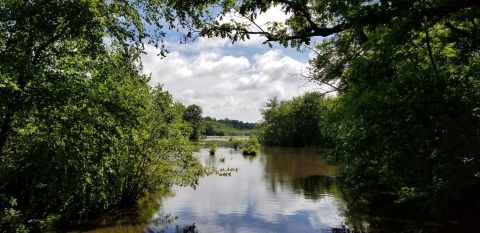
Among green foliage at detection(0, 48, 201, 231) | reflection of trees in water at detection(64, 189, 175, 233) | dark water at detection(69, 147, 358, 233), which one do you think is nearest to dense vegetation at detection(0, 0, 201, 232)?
green foliage at detection(0, 48, 201, 231)

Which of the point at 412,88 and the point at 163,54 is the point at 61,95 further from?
the point at 412,88

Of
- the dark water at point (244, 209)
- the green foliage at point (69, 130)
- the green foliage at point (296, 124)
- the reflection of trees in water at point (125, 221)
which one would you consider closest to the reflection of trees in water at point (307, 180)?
the dark water at point (244, 209)

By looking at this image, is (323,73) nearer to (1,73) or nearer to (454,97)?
(454,97)

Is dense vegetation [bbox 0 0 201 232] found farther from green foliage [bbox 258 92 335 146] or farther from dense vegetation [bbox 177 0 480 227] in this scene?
green foliage [bbox 258 92 335 146]

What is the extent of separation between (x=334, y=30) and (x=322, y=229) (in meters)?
11.2

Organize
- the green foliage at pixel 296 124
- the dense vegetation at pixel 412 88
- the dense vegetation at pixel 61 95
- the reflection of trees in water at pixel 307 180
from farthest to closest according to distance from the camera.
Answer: the green foliage at pixel 296 124
the reflection of trees in water at pixel 307 180
the dense vegetation at pixel 61 95
the dense vegetation at pixel 412 88

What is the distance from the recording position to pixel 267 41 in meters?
9.68

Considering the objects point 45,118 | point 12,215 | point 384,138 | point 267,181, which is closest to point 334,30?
point 384,138

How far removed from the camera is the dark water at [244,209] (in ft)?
57.0

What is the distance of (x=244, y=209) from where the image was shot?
21.2m

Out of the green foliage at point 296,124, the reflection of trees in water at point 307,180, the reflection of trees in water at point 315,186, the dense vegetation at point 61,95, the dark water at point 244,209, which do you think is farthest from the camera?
the green foliage at point 296,124

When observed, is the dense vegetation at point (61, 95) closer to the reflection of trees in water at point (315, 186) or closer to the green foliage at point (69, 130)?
the green foliage at point (69, 130)

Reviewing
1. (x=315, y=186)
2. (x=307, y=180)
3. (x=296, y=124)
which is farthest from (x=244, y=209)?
(x=296, y=124)

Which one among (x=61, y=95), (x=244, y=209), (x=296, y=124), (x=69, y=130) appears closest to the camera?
(x=61, y=95)
